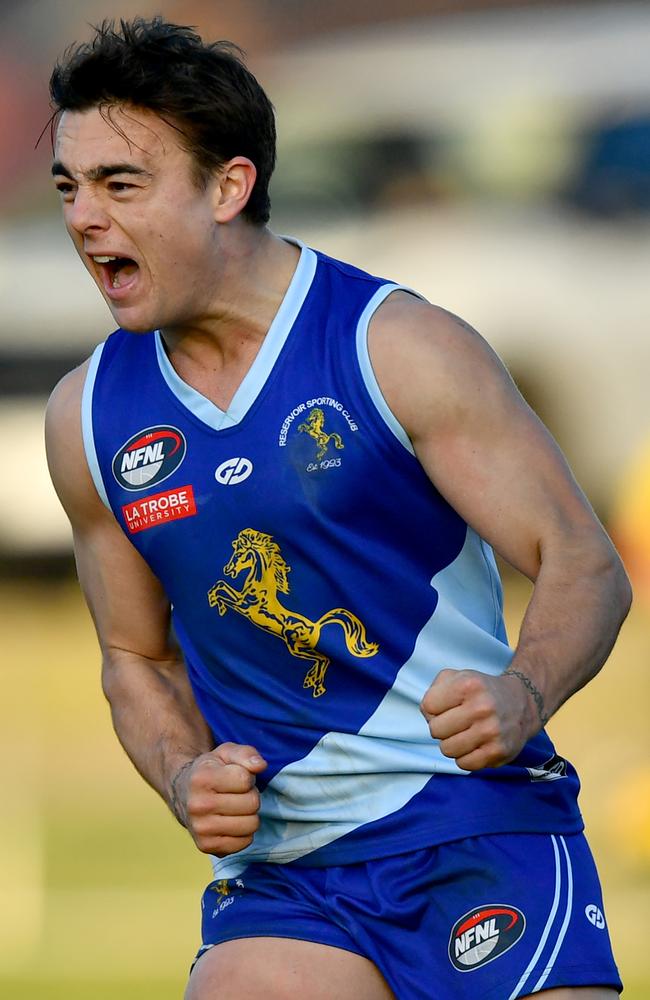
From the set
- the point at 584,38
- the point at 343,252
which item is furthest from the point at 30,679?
the point at 584,38

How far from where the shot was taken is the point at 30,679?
10570 mm

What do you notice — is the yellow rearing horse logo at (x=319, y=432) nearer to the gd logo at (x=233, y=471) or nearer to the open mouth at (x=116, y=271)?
the gd logo at (x=233, y=471)

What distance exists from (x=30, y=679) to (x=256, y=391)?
24.2 feet

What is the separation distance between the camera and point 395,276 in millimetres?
12109

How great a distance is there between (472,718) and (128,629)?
3.71ft

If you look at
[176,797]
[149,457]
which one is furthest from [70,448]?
[176,797]

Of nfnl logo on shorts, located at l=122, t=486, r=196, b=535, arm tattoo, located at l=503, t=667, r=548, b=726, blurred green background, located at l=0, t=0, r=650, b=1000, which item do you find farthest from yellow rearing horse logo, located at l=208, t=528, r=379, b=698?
blurred green background, located at l=0, t=0, r=650, b=1000

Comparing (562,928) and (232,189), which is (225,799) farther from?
(232,189)

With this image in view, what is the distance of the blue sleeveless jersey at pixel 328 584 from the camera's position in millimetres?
3359

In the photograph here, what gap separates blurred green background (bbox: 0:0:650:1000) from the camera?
24.2ft

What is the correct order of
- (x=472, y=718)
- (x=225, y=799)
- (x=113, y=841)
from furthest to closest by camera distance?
1. (x=113, y=841)
2. (x=225, y=799)
3. (x=472, y=718)

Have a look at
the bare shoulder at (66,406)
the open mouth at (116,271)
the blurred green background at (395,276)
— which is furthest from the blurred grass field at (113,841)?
the open mouth at (116,271)

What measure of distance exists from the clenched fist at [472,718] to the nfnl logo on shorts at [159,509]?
73 cm

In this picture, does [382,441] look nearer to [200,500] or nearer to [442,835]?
[200,500]
